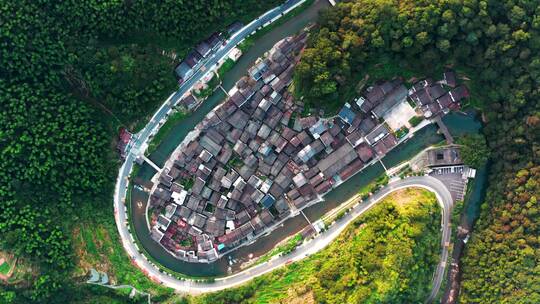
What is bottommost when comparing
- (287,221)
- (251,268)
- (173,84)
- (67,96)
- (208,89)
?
(251,268)

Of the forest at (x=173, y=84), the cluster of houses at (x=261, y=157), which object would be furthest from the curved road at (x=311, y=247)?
the cluster of houses at (x=261, y=157)

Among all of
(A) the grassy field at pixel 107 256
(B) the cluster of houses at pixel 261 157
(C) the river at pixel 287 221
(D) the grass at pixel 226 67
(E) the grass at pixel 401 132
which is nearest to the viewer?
(A) the grassy field at pixel 107 256

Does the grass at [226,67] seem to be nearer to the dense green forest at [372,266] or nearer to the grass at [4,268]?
the dense green forest at [372,266]

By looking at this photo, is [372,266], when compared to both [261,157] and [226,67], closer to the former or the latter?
[261,157]

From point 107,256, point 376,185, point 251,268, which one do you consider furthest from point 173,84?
point 376,185

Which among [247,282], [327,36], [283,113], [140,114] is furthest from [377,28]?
[247,282]

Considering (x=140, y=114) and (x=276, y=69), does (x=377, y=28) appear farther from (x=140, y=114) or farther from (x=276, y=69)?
(x=140, y=114)
